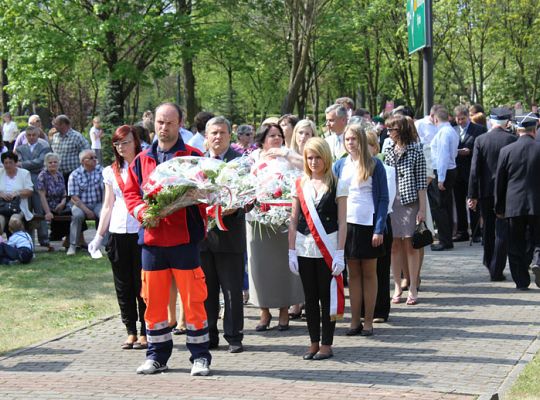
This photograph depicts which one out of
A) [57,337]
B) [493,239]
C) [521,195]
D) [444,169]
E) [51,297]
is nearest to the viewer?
[57,337]

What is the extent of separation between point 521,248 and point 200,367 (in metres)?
5.50

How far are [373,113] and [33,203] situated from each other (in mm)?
31810

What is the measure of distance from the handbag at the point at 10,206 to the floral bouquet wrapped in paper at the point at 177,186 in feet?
28.6

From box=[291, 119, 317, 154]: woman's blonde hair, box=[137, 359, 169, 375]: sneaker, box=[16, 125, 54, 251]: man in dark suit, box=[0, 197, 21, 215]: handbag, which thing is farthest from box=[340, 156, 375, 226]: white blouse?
box=[16, 125, 54, 251]: man in dark suit

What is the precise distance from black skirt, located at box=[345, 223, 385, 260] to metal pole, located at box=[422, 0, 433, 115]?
18.0ft

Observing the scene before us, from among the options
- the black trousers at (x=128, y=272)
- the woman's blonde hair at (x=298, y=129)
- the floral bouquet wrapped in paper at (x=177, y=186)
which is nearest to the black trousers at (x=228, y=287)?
the black trousers at (x=128, y=272)

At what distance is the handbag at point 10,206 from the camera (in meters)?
15.8

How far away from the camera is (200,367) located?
784cm

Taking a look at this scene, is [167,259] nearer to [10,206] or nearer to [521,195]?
[521,195]

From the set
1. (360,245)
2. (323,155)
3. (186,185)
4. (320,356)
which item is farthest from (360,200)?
(186,185)

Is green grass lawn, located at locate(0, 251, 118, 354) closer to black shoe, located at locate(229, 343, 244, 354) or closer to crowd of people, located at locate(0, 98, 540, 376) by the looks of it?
crowd of people, located at locate(0, 98, 540, 376)

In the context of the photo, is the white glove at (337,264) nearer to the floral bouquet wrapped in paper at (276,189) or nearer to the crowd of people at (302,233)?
the crowd of people at (302,233)

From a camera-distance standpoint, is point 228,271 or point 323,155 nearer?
point 323,155

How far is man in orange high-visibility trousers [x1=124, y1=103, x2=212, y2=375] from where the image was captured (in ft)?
25.5
